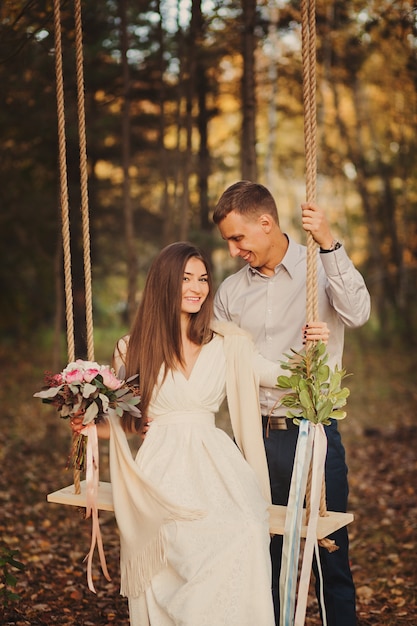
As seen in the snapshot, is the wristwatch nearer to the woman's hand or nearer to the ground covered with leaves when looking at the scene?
the woman's hand

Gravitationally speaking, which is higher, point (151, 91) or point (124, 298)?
point (151, 91)

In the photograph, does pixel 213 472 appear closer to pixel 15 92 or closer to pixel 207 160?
pixel 15 92

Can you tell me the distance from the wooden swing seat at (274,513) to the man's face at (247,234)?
43.4 inches

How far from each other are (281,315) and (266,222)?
1.39ft

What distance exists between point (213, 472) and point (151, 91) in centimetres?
760

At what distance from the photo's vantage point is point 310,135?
10.4 feet

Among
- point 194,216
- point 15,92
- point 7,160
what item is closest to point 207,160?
point 194,216

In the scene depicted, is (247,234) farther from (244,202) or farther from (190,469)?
(190,469)

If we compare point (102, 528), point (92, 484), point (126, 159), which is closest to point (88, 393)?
point (92, 484)

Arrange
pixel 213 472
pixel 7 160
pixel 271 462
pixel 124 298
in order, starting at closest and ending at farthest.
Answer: pixel 213 472
pixel 271 462
pixel 7 160
pixel 124 298

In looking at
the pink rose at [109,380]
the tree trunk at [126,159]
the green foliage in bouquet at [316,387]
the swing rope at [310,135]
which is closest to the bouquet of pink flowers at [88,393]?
the pink rose at [109,380]

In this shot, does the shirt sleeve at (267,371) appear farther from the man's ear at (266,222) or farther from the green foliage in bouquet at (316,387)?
the man's ear at (266,222)

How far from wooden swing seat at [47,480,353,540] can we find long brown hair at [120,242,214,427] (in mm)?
348

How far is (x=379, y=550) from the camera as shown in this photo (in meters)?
5.70
